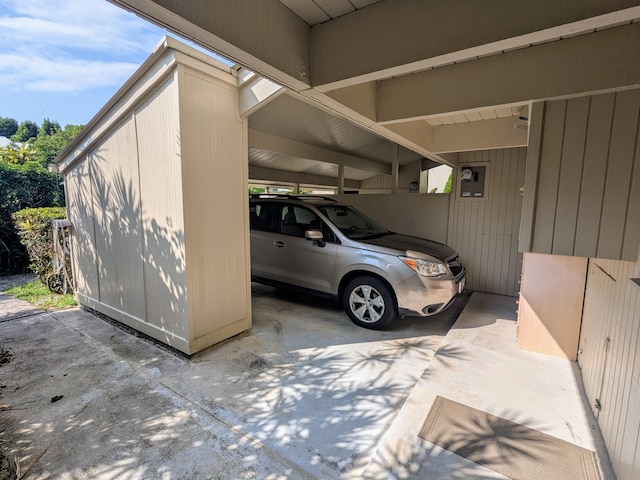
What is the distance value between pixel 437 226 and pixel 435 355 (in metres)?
3.42

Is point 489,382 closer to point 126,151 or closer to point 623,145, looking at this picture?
point 623,145

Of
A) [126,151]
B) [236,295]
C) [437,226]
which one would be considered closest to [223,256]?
[236,295]

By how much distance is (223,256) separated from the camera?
3.46 meters

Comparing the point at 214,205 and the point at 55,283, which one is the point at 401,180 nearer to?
the point at 214,205

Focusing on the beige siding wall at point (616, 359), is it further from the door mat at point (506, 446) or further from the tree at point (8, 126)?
the tree at point (8, 126)

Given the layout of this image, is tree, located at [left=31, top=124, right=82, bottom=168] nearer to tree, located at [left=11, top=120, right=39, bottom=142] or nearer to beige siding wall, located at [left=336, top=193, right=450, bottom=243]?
tree, located at [left=11, top=120, right=39, bottom=142]

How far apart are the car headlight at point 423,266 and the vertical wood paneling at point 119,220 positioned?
10.5 feet

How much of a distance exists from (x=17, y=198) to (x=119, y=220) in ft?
20.1

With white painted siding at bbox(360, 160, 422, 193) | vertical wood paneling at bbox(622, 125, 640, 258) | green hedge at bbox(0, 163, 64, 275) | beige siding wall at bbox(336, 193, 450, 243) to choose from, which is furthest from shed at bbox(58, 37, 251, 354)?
white painted siding at bbox(360, 160, 422, 193)

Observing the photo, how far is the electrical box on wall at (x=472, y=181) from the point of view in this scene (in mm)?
5668

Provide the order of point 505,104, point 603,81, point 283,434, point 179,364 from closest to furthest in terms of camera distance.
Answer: point 603,81
point 283,434
point 505,104
point 179,364

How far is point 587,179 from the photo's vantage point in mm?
2152

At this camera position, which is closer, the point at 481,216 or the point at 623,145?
the point at 623,145

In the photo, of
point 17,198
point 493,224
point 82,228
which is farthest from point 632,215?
point 17,198
